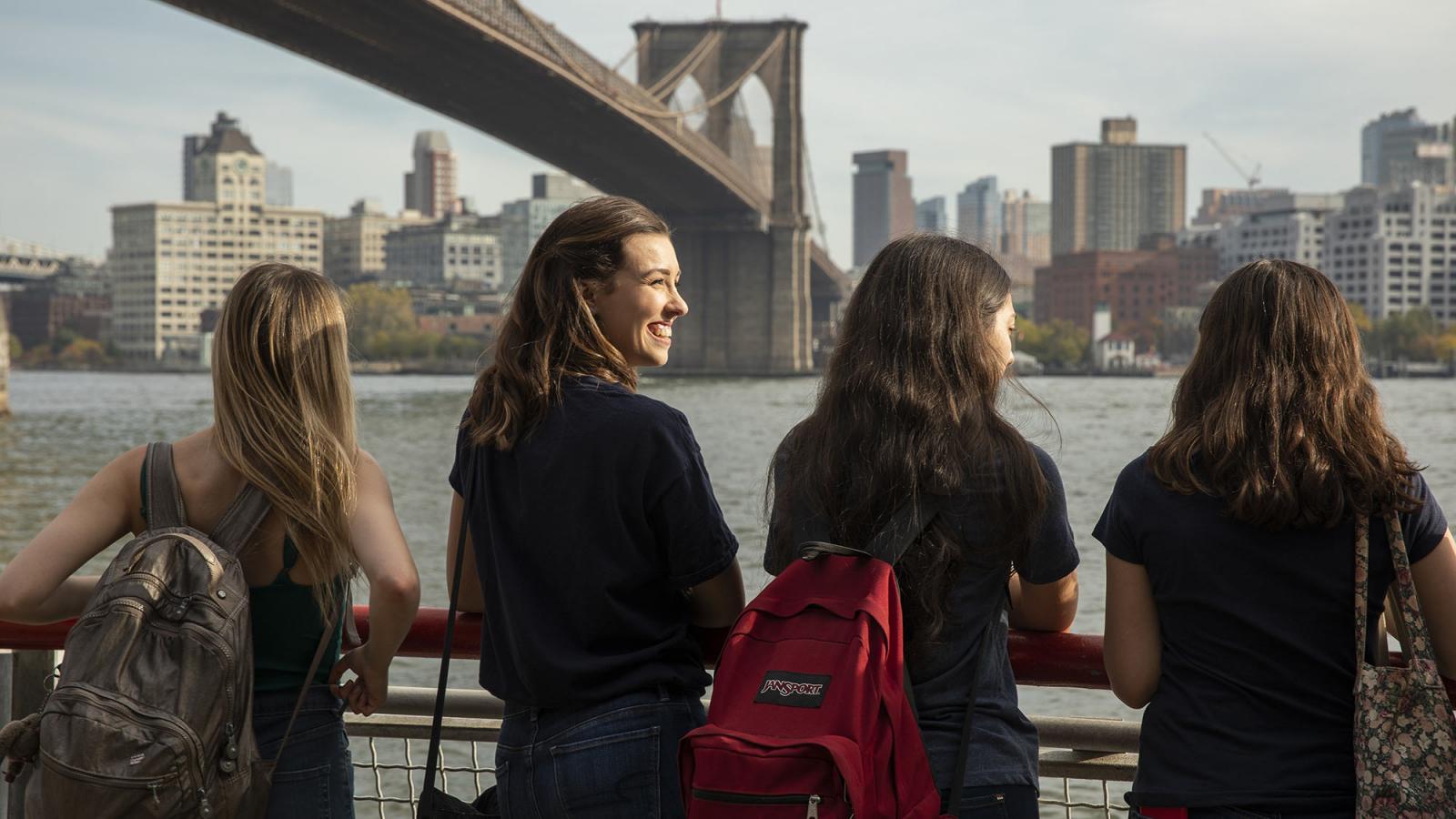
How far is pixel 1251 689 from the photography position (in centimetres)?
162

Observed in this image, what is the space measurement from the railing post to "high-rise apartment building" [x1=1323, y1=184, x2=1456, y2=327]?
80.5 meters

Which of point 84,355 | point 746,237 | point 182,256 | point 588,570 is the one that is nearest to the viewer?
point 588,570

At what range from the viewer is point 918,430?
1.66 m

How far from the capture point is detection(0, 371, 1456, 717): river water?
39.8ft

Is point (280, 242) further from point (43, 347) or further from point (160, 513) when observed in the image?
point (160, 513)

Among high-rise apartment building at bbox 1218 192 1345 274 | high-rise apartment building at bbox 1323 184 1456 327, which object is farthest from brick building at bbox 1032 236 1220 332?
high-rise apartment building at bbox 1323 184 1456 327

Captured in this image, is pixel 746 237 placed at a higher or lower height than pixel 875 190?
lower

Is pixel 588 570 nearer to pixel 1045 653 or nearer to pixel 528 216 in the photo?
pixel 1045 653

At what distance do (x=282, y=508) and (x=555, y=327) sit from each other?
0.35 m

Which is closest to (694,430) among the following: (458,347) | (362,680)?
(362,680)

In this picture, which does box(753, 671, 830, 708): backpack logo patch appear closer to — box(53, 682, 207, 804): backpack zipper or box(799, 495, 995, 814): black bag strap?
box(799, 495, 995, 814): black bag strap

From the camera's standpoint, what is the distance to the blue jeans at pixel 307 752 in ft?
5.83

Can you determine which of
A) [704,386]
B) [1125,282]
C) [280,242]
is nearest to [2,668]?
[704,386]

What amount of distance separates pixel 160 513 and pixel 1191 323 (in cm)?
7600
